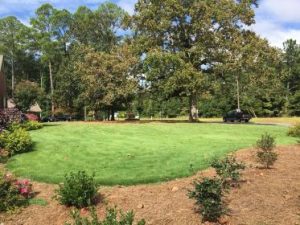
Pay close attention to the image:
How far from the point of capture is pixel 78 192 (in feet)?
26.3

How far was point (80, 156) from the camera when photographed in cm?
1305

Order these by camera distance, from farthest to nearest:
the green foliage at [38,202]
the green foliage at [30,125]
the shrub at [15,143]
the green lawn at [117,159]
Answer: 1. the green foliage at [30,125]
2. the shrub at [15,143]
3. the green lawn at [117,159]
4. the green foliage at [38,202]

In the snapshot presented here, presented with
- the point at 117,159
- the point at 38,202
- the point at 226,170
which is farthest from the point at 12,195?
the point at 226,170

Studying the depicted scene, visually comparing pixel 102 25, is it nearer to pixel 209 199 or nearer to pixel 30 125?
pixel 30 125

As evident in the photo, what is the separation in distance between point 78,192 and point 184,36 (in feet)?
98.6

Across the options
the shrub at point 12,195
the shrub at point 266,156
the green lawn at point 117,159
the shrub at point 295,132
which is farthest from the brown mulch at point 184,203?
the shrub at point 295,132

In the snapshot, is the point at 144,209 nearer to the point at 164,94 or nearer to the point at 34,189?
the point at 34,189

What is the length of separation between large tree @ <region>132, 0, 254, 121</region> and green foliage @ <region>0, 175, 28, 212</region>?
982 inches

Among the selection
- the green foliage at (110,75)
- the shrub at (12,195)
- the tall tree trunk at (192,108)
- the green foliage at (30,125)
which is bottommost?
the shrub at (12,195)

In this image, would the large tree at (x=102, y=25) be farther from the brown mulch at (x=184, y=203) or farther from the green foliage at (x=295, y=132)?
the brown mulch at (x=184, y=203)

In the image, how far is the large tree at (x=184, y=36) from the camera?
33.5 m

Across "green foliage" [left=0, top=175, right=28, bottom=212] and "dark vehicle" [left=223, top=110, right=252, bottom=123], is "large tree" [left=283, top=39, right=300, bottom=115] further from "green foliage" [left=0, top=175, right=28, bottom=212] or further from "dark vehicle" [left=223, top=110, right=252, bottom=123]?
"green foliage" [left=0, top=175, right=28, bottom=212]

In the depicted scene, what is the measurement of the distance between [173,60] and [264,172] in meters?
23.9

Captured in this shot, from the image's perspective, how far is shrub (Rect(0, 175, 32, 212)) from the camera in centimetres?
828
